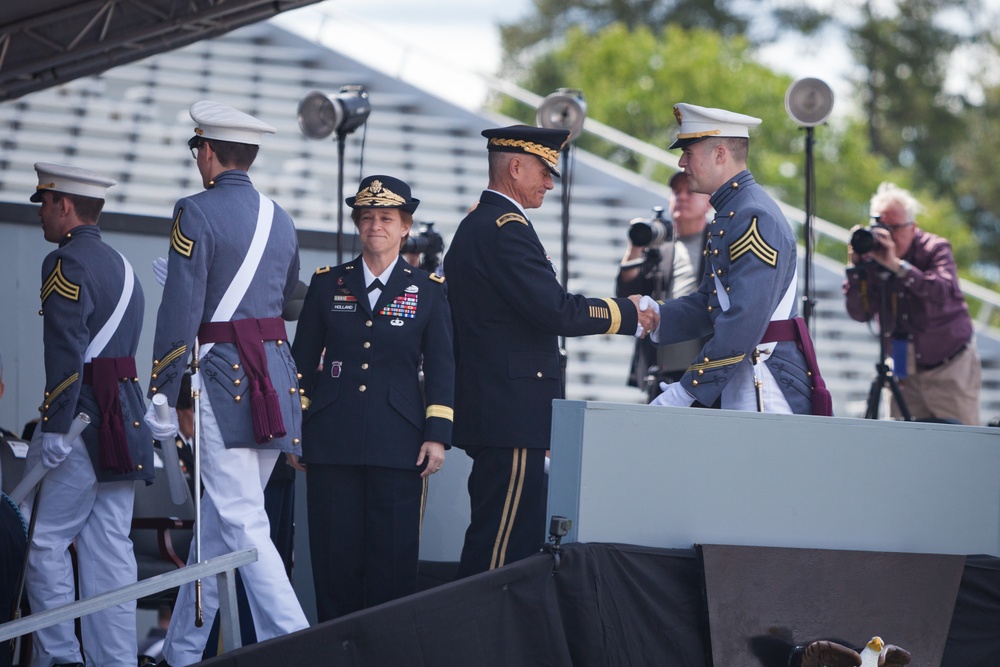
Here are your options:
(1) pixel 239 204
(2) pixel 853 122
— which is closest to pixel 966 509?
(1) pixel 239 204

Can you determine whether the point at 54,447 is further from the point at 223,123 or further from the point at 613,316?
the point at 613,316

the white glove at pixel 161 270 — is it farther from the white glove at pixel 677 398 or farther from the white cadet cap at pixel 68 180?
the white glove at pixel 677 398

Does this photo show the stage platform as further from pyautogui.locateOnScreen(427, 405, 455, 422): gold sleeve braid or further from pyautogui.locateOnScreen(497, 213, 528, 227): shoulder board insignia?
pyautogui.locateOnScreen(497, 213, 528, 227): shoulder board insignia

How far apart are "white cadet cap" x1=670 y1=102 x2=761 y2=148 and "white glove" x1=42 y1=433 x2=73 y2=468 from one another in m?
2.29

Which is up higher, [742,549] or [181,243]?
[181,243]

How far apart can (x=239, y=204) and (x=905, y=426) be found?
2178 mm

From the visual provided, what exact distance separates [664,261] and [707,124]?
2.08 metres

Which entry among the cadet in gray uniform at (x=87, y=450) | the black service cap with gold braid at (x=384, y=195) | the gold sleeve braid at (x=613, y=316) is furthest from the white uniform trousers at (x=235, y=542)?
the gold sleeve braid at (x=613, y=316)

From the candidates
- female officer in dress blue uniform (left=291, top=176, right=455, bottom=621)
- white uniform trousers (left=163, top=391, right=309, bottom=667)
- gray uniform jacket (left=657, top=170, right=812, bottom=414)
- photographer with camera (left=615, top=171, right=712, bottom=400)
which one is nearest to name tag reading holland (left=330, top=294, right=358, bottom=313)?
female officer in dress blue uniform (left=291, top=176, right=455, bottom=621)

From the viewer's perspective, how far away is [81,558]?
14.7 feet

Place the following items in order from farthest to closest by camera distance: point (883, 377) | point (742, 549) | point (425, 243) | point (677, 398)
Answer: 1. point (883, 377)
2. point (425, 243)
3. point (677, 398)
4. point (742, 549)

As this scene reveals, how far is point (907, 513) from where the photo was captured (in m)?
4.04

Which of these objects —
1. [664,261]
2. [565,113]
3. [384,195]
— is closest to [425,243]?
[664,261]

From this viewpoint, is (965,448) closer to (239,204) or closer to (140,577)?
(239,204)
